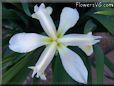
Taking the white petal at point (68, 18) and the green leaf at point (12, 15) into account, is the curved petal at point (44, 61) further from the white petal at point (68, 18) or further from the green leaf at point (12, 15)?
the green leaf at point (12, 15)

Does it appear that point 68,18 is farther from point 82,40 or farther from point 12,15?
point 12,15

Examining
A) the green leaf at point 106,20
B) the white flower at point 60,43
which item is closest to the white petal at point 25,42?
the white flower at point 60,43

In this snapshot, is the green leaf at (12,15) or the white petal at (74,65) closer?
the white petal at (74,65)

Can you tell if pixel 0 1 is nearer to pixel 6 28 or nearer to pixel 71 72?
pixel 6 28

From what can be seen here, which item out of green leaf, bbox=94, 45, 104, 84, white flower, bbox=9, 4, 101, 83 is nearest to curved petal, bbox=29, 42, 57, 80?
white flower, bbox=9, 4, 101, 83

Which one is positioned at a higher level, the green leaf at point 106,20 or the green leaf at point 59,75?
the green leaf at point 106,20

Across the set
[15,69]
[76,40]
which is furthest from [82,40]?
[15,69]

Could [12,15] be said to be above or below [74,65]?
above

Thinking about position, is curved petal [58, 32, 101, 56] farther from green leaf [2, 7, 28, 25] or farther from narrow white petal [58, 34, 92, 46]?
green leaf [2, 7, 28, 25]

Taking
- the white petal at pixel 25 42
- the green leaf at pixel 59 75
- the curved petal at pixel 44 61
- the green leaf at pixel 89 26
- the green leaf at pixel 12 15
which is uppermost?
the green leaf at pixel 12 15
